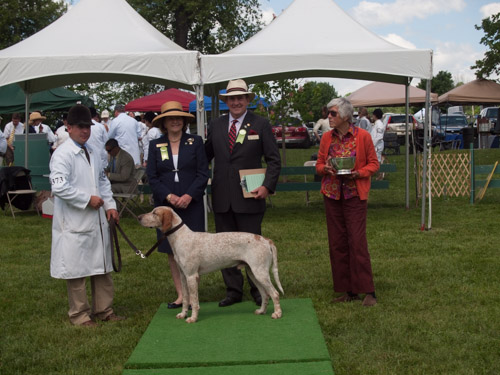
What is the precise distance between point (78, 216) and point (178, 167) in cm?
99

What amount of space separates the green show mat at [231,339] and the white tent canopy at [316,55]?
4550 mm

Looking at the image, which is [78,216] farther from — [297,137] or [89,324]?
[297,137]

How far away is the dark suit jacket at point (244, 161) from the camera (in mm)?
5930

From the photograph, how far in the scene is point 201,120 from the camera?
30.1 ft

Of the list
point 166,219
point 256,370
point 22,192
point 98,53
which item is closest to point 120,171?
point 22,192

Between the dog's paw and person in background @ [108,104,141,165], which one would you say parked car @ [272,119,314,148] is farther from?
the dog's paw

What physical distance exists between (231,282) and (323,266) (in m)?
1.82

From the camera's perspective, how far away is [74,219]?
A: 5348 mm

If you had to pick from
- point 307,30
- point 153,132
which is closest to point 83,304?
point 307,30

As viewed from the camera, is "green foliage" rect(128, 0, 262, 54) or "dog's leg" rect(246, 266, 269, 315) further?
"green foliage" rect(128, 0, 262, 54)

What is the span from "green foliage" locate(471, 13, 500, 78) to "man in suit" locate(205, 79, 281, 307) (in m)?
25.1

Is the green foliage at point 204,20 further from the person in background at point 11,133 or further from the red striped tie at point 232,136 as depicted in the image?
the red striped tie at point 232,136

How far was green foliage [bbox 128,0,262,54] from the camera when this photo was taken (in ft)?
118

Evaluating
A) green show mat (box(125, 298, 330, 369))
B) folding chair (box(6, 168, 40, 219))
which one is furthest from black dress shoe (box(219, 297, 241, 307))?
folding chair (box(6, 168, 40, 219))
